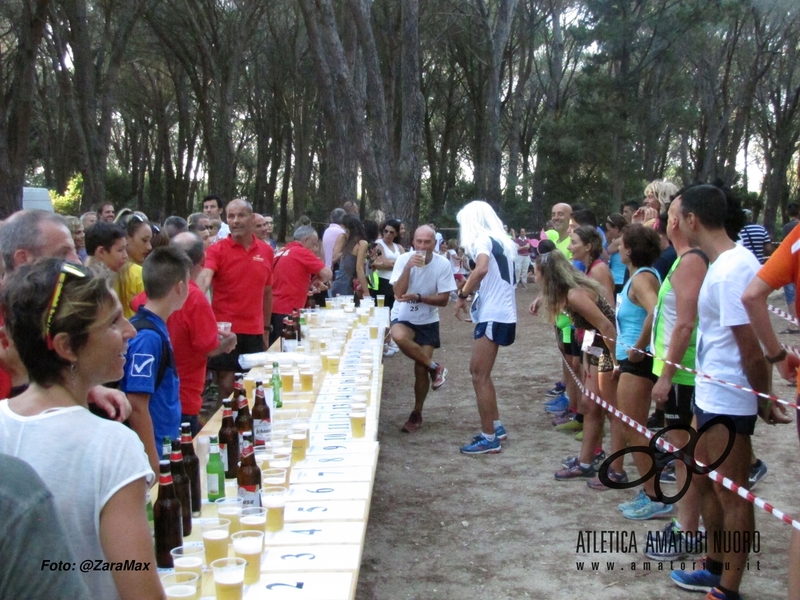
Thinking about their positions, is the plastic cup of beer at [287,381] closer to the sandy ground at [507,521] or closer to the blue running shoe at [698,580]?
the sandy ground at [507,521]

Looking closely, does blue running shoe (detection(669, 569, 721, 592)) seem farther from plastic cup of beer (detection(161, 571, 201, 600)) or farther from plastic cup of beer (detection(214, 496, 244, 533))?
plastic cup of beer (detection(161, 571, 201, 600))

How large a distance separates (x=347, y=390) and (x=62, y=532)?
12.9ft

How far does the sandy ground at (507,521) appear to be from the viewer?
437cm

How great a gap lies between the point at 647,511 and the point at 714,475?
160 centimetres

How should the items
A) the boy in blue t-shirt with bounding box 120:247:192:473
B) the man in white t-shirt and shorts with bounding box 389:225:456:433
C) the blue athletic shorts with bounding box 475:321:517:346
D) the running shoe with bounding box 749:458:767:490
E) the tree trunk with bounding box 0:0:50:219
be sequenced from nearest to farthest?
the boy in blue t-shirt with bounding box 120:247:192:473, the running shoe with bounding box 749:458:767:490, the blue athletic shorts with bounding box 475:321:517:346, the man in white t-shirt and shorts with bounding box 389:225:456:433, the tree trunk with bounding box 0:0:50:219

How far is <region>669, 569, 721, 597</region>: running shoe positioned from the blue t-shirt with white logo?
2764 millimetres

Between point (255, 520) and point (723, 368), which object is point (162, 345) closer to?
point (255, 520)

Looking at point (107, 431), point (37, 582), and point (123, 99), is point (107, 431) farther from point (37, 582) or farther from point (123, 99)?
point (123, 99)

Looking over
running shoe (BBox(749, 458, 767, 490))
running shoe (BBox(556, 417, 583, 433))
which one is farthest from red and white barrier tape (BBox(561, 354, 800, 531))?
running shoe (BBox(556, 417, 583, 433))

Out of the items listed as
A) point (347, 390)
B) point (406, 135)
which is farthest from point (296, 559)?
point (406, 135)

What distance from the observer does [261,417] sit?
157 inches

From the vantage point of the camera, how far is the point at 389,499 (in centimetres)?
584

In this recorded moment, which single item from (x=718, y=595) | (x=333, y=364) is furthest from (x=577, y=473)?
(x=718, y=595)

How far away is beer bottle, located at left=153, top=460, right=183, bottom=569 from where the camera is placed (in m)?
2.59
